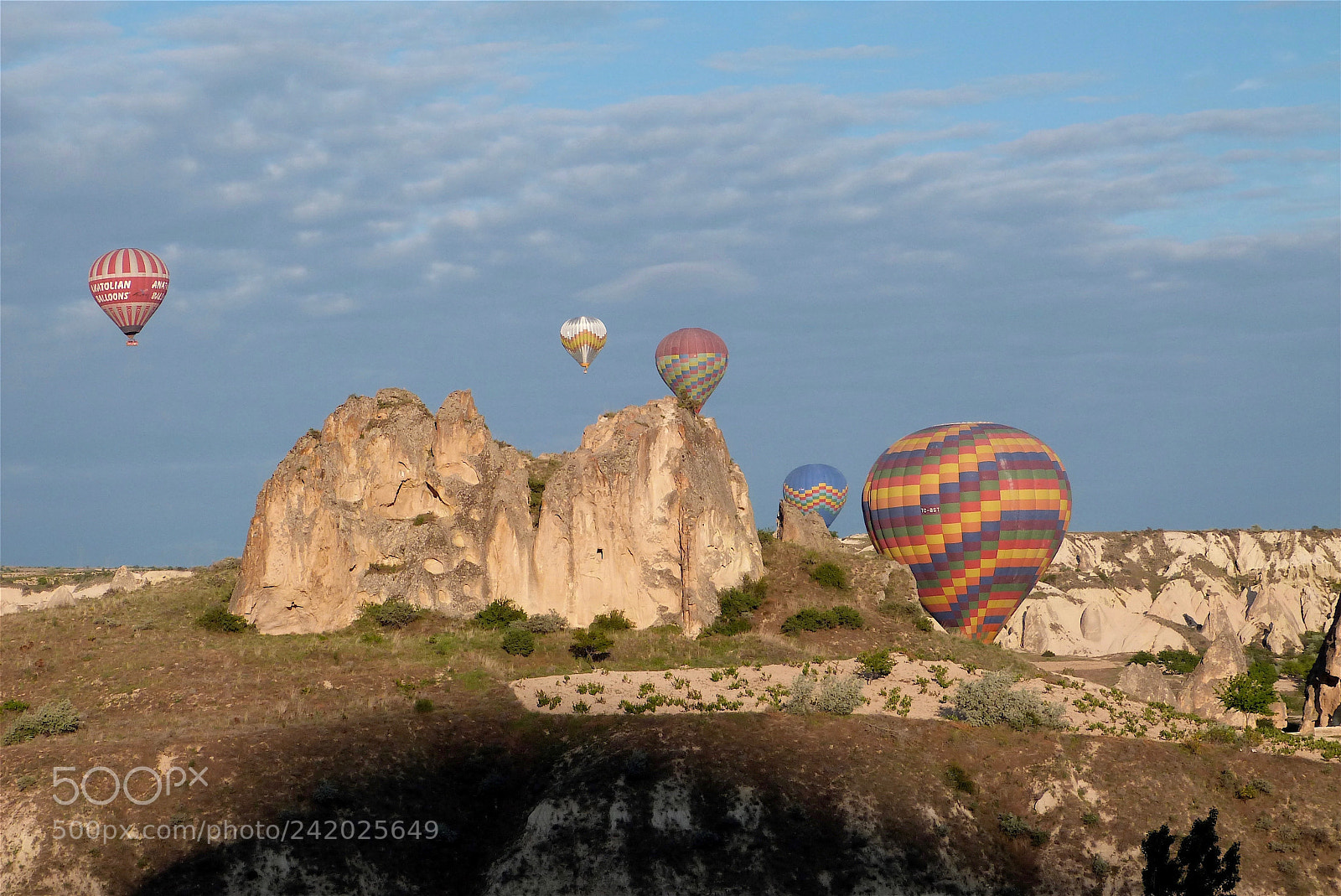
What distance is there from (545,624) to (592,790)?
726 inches

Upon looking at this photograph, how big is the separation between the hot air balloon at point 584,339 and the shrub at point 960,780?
46.3m

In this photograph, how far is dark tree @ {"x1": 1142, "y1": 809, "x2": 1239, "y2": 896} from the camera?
3741 centimetres

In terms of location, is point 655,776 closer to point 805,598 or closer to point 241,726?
point 241,726

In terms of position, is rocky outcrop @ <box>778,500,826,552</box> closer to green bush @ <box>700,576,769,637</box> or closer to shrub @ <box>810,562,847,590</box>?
shrub @ <box>810,562,847,590</box>

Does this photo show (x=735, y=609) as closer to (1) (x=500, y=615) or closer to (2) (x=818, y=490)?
(1) (x=500, y=615)

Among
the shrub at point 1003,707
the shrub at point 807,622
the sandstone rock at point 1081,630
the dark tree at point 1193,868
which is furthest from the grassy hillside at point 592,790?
the sandstone rock at point 1081,630

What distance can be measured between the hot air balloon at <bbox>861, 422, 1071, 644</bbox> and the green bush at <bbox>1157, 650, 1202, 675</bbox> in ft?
78.8

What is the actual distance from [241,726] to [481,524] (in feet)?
62.9

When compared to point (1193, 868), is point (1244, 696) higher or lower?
higher

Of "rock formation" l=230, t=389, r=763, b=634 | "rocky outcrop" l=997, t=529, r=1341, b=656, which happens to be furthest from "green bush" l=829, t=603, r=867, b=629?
"rocky outcrop" l=997, t=529, r=1341, b=656

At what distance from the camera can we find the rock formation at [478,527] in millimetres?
65438

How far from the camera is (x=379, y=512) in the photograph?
6919 cm

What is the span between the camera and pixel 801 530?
3219 inches

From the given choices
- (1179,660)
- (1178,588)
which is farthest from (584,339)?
(1178,588)
